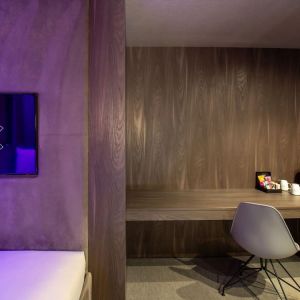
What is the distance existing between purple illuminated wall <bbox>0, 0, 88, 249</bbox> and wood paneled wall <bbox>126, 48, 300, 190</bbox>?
4.03 feet

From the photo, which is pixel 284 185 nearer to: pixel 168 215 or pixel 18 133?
pixel 168 215

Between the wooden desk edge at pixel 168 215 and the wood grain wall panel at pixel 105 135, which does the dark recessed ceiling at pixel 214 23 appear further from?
the wooden desk edge at pixel 168 215

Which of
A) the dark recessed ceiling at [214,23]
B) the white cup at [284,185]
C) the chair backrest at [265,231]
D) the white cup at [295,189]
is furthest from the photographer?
the white cup at [284,185]

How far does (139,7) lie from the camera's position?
83.3 inches

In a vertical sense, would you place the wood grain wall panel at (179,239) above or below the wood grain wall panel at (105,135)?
below

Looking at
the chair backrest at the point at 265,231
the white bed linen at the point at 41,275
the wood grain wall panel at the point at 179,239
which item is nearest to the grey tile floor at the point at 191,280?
the wood grain wall panel at the point at 179,239

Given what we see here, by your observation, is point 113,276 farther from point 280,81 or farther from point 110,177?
point 280,81

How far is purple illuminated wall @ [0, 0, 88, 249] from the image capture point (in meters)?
1.65

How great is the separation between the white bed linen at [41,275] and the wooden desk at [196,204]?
69 cm

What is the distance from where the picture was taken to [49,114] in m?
1.66

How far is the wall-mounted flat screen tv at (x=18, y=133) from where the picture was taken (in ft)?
5.27

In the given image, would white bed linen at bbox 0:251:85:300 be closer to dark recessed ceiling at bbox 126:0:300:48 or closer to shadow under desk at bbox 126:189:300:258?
shadow under desk at bbox 126:189:300:258

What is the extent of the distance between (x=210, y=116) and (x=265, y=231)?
1412mm

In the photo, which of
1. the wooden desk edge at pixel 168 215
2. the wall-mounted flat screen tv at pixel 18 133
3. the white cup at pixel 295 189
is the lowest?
the wooden desk edge at pixel 168 215
